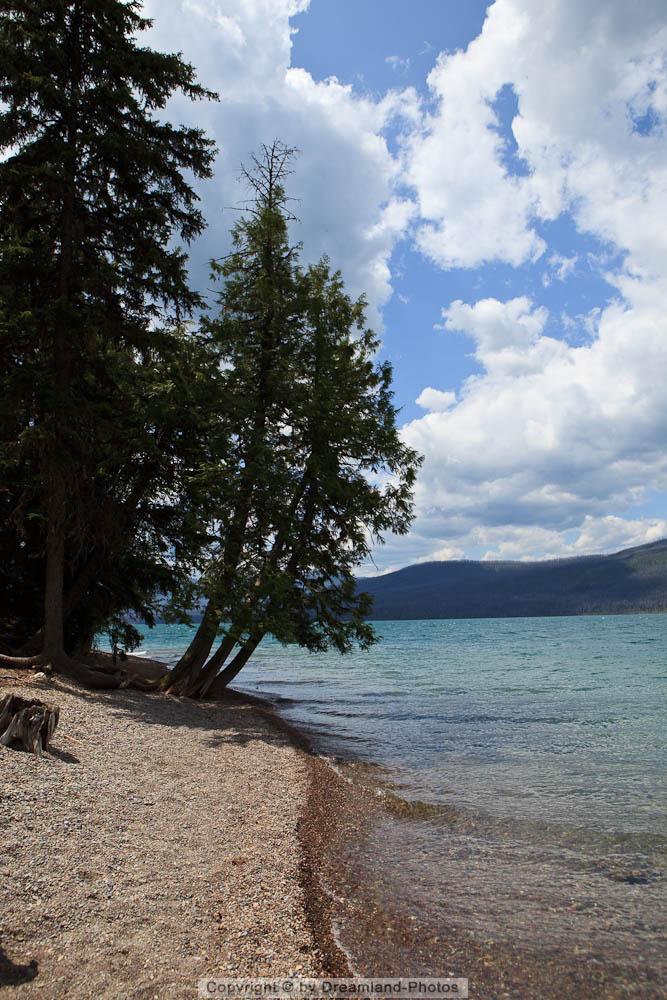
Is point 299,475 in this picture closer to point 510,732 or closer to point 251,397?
point 251,397

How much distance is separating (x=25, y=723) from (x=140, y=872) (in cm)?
334

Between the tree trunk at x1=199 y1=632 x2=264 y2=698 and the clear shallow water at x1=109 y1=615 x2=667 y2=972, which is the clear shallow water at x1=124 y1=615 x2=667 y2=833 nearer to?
the clear shallow water at x1=109 y1=615 x2=667 y2=972

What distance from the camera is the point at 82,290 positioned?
16.0 metres

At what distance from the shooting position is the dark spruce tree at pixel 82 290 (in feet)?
48.3

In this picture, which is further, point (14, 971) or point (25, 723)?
point (25, 723)

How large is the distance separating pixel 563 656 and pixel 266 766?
1685 inches

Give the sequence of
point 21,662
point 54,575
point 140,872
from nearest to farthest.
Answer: point 140,872, point 21,662, point 54,575

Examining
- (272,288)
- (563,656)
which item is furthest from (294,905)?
(563,656)

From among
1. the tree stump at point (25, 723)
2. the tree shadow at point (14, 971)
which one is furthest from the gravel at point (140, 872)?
the tree stump at point (25, 723)

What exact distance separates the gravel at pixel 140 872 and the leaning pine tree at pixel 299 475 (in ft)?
20.0

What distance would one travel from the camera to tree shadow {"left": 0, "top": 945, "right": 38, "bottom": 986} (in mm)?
4068

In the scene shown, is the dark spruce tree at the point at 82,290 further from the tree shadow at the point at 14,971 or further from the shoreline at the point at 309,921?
the tree shadow at the point at 14,971

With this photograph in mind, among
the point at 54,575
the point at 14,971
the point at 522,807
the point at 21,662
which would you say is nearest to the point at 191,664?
the point at 21,662

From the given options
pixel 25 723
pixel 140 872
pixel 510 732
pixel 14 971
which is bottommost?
pixel 510 732
